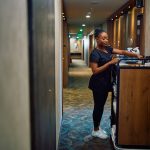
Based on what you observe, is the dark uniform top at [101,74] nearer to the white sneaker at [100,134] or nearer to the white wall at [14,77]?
the white sneaker at [100,134]

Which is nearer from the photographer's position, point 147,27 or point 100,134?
point 100,134

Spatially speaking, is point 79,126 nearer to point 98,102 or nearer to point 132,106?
point 98,102

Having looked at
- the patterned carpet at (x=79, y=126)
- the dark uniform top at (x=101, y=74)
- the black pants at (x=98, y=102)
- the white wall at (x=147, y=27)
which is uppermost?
the white wall at (x=147, y=27)

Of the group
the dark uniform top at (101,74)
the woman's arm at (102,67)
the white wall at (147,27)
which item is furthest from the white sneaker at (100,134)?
the white wall at (147,27)

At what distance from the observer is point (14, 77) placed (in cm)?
110

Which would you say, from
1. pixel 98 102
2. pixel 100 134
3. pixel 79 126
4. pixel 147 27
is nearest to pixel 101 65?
pixel 98 102

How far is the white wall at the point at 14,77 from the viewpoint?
41.9 inches

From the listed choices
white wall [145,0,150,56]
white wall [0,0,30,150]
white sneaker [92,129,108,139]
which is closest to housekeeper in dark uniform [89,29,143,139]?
white sneaker [92,129,108,139]

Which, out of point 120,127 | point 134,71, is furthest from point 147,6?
point 120,127

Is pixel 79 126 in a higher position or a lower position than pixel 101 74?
lower

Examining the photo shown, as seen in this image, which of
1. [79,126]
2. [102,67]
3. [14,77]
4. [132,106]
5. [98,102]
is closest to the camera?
[14,77]

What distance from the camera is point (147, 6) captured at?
493 cm

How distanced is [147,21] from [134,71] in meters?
2.08

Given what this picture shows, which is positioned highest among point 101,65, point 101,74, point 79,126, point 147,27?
point 147,27
